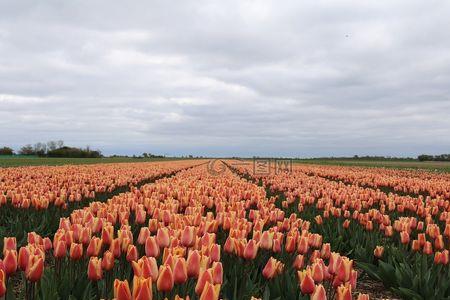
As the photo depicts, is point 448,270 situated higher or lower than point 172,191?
lower

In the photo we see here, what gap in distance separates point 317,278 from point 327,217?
5.05 m

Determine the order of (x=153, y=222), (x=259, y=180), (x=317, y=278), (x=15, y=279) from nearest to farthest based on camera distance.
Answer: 1. (x=317, y=278)
2. (x=153, y=222)
3. (x=15, y=279)
4. (x=259, y=180)

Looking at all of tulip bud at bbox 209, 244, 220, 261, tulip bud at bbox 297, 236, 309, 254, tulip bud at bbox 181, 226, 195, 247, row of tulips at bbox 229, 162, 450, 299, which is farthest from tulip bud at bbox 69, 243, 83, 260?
row of tulips at bbox 229, 162, 450, 299

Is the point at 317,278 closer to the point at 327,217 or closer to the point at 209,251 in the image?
the point at 209,251

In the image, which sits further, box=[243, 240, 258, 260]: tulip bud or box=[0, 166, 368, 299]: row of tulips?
box=[243, 240, 258, 260]: tulip bud

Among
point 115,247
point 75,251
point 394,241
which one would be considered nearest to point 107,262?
point 115,247

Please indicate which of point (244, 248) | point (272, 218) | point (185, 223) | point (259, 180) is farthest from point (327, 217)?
point (259, 180)

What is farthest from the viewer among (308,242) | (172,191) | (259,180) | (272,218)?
(259,180)

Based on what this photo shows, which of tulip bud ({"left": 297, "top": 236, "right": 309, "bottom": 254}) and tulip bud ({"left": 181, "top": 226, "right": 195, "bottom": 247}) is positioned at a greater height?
tulip bud ({"left": 181, "top": 226, "right": 195, "bottom": 247})

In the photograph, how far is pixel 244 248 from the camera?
4.13 m

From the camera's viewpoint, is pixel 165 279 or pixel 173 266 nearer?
pixel 165 279

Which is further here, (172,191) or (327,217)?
(172,191)

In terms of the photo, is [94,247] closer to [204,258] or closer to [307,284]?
[204,258]

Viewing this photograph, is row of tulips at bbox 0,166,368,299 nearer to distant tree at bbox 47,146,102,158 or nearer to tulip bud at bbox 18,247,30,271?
tulip bud at bbox 18,247,30,271
